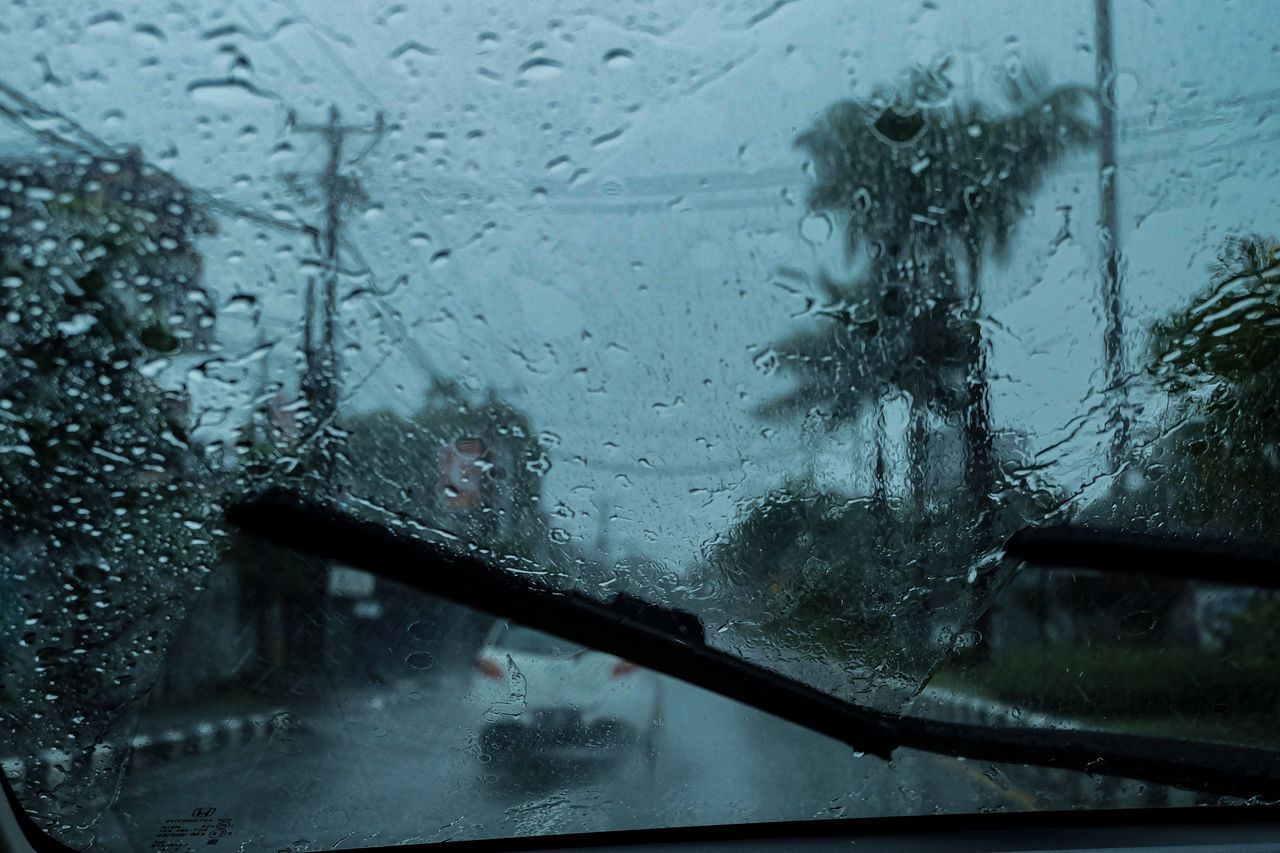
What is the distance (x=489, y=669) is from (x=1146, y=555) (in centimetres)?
269

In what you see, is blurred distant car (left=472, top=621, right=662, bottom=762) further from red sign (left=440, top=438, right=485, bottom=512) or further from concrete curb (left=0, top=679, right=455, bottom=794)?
red sign (left=440, top=438, right=485, bottom=512)

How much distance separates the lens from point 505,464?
347cm

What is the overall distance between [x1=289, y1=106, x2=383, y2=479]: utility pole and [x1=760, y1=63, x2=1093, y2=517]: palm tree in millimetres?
1524

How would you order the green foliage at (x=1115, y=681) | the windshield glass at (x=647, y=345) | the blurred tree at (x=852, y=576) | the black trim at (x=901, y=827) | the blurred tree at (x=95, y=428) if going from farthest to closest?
1. the green foliage at (x=1115, y=681)
2. the blurred tree at (x=852, y=576)
3. the black trim at (x=901, y=827)
4. the windshield glass at (x=647, y=345)
5. the blurred tree at (x=95, y=428)

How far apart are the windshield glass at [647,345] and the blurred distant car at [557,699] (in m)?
0.06

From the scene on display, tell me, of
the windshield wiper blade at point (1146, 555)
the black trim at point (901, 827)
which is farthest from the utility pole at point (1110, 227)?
the black trim at point (901, 827)

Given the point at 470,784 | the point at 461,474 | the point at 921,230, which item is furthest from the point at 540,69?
the point at 470,784

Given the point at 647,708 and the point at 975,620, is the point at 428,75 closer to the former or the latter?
the point at 647,708

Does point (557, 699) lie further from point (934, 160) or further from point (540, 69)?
point (934, 160)

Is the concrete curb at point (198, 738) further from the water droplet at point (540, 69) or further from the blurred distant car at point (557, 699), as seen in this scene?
the water droplet at point (540, 69)

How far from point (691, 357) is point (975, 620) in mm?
1621

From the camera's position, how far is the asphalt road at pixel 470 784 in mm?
3307

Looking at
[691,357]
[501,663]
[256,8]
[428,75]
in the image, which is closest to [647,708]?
[501,663]

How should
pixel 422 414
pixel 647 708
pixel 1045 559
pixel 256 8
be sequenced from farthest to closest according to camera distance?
1. pixel 1045 559
2. pixel 647 708
3. pixel 422 414
4. pixel 256 8
